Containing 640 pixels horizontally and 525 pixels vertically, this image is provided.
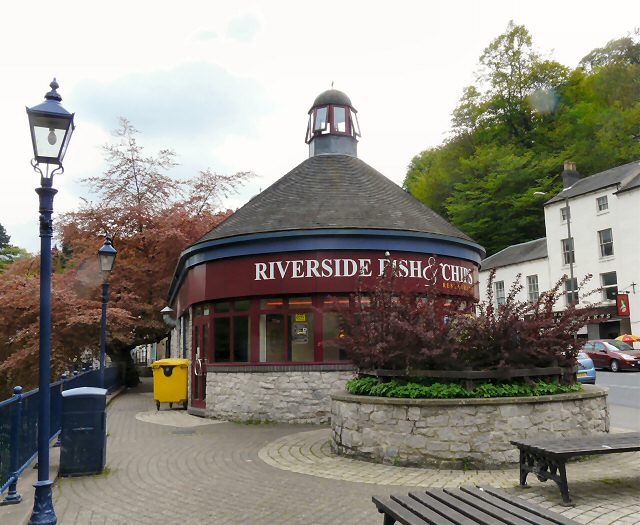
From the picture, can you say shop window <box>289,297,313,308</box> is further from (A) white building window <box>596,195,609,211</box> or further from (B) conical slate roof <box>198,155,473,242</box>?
(A) white building window <box>596,195,609,211</box>

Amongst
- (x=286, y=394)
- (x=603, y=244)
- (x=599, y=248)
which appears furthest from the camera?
(x=599, y=248)

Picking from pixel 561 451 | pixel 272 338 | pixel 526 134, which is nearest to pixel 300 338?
pixel 272 338

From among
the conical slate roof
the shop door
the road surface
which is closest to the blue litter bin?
the conical slate roof

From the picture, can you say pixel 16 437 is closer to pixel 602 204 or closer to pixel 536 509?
pixel 536 509

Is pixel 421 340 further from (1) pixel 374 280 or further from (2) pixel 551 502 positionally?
(1) pixel 374 280

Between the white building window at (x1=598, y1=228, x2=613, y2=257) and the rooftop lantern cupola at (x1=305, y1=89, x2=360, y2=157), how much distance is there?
77.1 ft

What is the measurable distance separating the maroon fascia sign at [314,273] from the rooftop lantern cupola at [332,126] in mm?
5291

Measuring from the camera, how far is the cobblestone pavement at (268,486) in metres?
5.93

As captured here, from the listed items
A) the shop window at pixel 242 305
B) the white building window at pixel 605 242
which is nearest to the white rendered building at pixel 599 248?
the white building window at pixel 605 242

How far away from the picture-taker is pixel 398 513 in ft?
14.0

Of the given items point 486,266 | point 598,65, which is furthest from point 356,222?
point 598,65

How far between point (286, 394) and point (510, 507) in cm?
910

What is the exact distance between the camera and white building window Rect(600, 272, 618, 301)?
112 ft

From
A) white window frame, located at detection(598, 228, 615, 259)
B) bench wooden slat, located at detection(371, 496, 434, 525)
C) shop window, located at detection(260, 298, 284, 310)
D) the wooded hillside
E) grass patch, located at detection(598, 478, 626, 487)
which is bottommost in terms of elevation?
grass patch, located at detection(598, 478, 626, 487)
